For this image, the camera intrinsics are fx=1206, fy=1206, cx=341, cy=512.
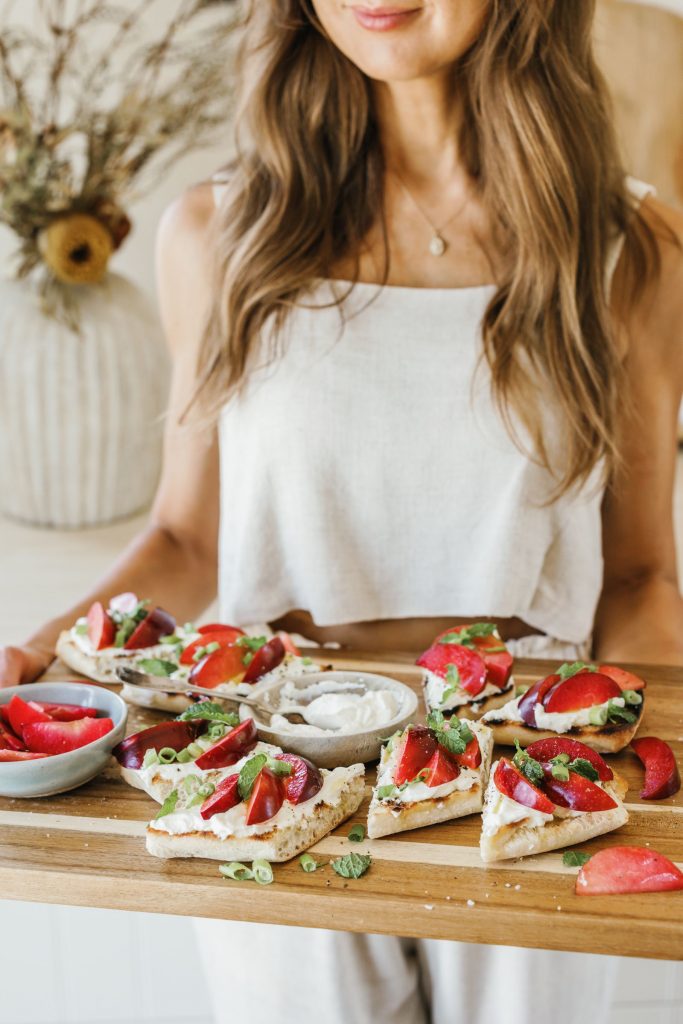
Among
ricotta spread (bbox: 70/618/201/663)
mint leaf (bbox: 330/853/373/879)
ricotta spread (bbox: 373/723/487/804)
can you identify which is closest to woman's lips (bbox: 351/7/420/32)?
ricotta spread (bbox: 70/618/201/663)

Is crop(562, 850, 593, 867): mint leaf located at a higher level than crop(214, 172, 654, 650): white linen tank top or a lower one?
lower

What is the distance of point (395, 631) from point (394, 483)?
0.22m

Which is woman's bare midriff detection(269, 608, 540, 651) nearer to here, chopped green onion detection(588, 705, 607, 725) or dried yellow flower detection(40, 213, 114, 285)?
chopped green onion detection(588, 705, 607, 725)

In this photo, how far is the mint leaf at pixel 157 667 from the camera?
1.23 m

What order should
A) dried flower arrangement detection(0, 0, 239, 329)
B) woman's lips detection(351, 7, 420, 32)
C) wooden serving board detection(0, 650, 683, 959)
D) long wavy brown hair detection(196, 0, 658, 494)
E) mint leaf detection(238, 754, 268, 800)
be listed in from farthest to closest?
dried flower arrangement detection(0, 0, 239, 329) → long wavy brown hair detection(196, 0, 658, 494) → woman's lips detection(351, 7, 420, 32) → mint leaf detection(238, 754, 268, 800) → wooden serving board detection(0, 650, 683, 959)

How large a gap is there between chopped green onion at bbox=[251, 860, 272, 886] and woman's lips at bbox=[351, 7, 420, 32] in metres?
0.93

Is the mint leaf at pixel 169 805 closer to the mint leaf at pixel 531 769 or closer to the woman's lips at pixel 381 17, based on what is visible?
the mint leaf at pixel 531 769

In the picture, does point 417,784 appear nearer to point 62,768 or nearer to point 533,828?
point 533,828

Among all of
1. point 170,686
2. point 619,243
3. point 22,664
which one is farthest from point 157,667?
point 619,243

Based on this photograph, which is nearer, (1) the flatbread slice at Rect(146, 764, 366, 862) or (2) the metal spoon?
(1) the flatbread slice at Rect(146, 764, 366, 862)

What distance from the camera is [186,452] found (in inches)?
67.1

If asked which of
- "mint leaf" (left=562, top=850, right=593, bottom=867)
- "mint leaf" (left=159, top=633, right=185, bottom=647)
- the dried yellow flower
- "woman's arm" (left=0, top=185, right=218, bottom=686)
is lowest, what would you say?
"mint leaf" (left=562, top=850, right=593, bottom=867)

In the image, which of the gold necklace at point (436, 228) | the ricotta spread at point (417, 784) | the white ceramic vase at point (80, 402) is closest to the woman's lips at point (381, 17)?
the gold necklace at point (436, 228)

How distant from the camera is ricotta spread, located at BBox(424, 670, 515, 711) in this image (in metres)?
1.18
